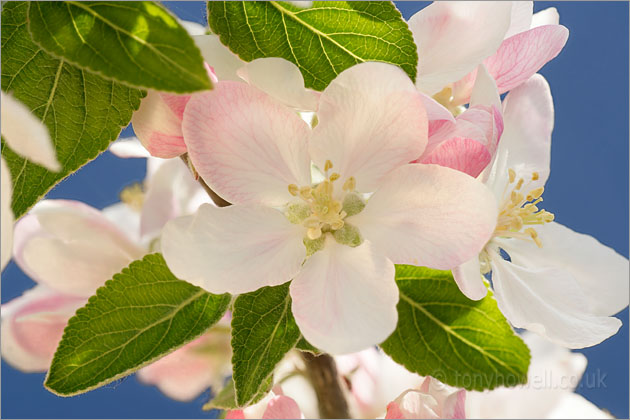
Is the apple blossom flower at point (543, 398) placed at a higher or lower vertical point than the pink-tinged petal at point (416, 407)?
lower

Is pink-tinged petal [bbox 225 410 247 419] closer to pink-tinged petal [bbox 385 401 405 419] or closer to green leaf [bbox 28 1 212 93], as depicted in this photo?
pink-tinged petal [bbox 385 401 405 419]

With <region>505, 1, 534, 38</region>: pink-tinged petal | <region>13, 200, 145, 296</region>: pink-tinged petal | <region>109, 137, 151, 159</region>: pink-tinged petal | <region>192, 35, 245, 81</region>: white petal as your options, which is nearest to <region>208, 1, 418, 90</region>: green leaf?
<region>192, 35, 245, 81</region>: white petal

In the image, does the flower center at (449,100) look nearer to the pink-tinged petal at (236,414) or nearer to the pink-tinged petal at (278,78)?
the pink-tinged petal at (278,78)

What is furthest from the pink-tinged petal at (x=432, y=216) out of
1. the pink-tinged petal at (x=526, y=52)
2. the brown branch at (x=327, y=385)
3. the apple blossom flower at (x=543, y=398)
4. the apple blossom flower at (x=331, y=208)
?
the apple blossom flower at (x=543, y=398)

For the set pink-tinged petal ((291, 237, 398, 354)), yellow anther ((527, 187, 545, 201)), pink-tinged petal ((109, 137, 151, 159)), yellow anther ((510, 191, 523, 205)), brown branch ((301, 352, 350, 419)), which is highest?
pink-tinged petal ((291, 237, 398, 354))

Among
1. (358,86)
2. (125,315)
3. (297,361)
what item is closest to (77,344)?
(125,315)

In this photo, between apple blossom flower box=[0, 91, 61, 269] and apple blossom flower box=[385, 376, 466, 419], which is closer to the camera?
apple blossom flower box=[0, 91, 61, 269]
